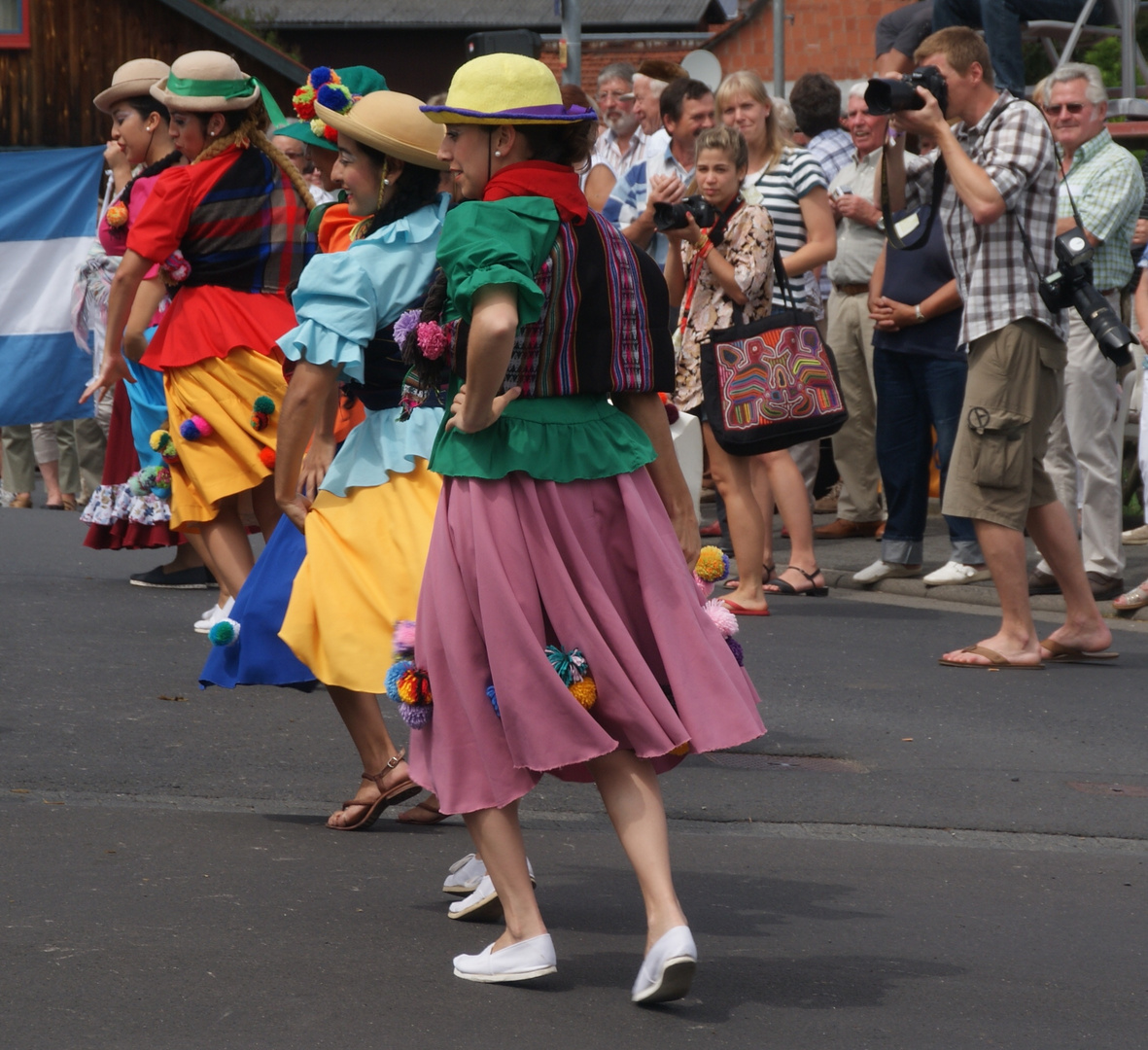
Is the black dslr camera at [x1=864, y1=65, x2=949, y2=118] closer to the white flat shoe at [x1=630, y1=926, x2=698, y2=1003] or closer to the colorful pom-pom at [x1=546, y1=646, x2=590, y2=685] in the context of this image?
the colorful pom-pom at [x1=546, y1=646, x2=590, y2=685]

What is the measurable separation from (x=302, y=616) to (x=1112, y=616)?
506cm

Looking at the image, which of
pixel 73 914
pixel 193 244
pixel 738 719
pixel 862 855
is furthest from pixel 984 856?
pixel 193 244

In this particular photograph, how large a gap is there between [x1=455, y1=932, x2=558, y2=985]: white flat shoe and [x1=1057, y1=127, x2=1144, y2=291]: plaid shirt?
6100 millimetres

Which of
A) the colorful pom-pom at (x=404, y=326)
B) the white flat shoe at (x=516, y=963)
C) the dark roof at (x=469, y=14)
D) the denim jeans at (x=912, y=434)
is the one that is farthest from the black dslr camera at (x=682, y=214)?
the dark roof at (x=469, y=14)

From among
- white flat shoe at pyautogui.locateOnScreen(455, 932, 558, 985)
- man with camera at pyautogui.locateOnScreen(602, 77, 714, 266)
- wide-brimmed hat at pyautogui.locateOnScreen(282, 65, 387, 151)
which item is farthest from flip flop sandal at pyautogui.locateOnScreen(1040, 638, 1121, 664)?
white flat shoe at pyautogui.locateOnScreen(455, 932, 558, 985)

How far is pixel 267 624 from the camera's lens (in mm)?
5047

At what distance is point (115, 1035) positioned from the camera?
11.4 ft

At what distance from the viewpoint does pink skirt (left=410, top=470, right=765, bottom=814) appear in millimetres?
3695

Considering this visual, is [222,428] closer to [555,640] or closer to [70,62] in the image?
[555,640]

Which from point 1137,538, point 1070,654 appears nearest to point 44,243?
point 1137,538

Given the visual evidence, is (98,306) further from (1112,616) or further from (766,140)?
(1112,616)

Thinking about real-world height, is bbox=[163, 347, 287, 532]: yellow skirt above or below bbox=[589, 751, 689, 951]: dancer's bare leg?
above

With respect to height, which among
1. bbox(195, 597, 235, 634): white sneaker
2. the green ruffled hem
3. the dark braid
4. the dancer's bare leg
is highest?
the dark braid

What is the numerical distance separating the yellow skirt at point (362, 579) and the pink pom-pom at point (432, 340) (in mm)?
889
